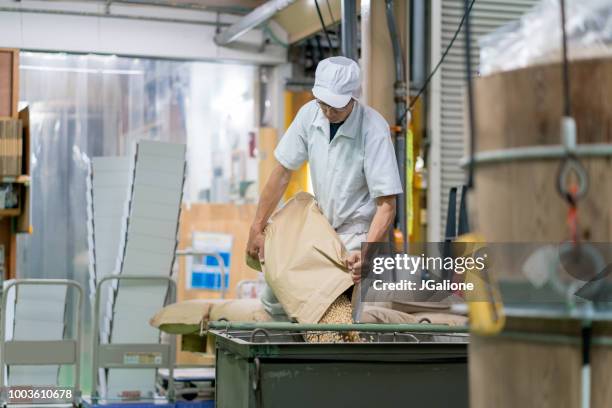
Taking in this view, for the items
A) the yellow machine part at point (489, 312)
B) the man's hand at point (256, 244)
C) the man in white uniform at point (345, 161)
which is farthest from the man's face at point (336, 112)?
the yellow machine part at point (489, 312)

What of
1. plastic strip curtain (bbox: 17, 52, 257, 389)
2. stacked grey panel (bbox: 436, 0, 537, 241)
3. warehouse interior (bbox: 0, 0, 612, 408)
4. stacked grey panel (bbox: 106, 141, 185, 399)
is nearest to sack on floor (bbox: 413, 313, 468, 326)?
warehouse interior (bbox: 0, 0, 612, 408)

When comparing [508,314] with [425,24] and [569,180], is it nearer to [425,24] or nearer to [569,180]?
[569,180]

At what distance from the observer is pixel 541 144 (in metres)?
1.71

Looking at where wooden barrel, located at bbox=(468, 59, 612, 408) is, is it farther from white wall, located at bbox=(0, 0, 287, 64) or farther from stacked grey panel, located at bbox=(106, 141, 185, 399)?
white wall, located at bbox=(0, 0, 287, 64)

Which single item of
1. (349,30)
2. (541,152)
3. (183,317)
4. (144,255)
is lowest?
(183,317)

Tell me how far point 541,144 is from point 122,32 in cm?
884

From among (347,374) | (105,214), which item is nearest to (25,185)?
(105,214)

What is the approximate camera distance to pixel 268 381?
3.25m

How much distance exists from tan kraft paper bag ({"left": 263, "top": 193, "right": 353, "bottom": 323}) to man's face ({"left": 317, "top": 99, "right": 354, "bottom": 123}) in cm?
44

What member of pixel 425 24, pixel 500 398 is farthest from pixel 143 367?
pixel 500 398

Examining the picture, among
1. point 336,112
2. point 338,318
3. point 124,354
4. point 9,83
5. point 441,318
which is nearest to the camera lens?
point 338,318

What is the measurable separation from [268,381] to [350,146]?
1693 millimetres

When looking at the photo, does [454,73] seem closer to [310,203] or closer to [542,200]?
[310,203]

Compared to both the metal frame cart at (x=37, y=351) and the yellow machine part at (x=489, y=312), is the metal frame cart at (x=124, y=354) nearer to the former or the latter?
the metal frame cart at (x=37, y=351)
